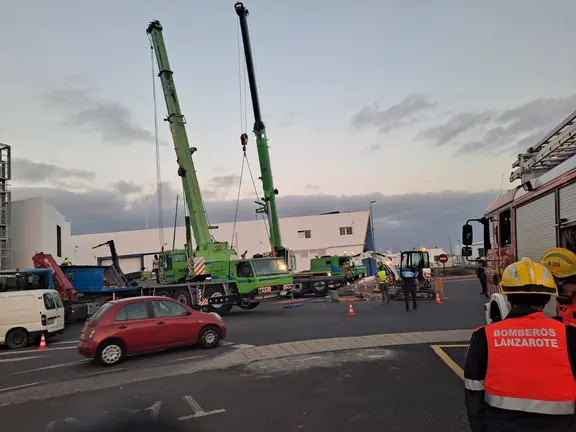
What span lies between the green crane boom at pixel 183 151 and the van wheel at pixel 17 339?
28.0ft

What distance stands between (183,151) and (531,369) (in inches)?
805

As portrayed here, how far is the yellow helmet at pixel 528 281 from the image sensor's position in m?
2.78

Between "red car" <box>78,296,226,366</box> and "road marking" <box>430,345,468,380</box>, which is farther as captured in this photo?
"red car" <box>78,296,226,366</box>

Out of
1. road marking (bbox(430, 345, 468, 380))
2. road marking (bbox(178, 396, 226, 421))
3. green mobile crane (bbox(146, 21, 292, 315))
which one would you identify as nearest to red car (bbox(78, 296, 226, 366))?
road marking (bbox(178, 396, 226, 421))

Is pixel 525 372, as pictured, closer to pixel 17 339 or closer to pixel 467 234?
pixel 467 234

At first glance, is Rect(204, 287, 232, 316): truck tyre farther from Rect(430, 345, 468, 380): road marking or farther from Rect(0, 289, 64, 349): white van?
Rect(430, 345, 468, 380): road marking

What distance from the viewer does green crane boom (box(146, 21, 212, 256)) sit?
70.9 feet

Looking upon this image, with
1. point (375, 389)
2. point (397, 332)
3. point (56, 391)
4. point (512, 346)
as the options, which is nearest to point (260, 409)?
point (375, 389)

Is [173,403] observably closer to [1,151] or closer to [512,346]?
[512,346]

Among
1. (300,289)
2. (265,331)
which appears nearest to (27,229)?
(300,289)

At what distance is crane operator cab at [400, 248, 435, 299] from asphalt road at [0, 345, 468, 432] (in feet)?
50.2

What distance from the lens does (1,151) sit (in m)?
27.0

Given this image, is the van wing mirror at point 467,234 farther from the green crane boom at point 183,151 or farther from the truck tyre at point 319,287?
the truck tyre at point 319,287

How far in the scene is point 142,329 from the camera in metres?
10.5
